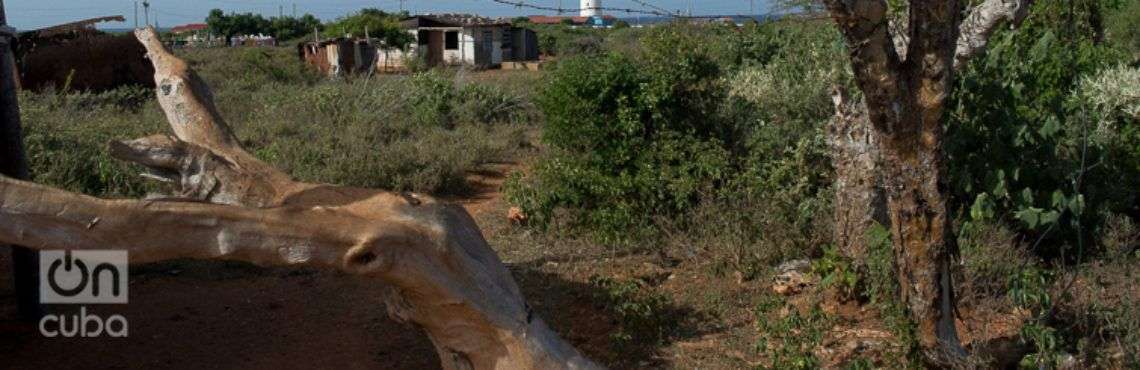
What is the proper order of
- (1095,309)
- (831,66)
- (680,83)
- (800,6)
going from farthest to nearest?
(831,66) < (680,83) < (1095,309) < (800,6)

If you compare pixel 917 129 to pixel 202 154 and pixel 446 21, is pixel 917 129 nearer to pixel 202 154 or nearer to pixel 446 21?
pixel 202 154

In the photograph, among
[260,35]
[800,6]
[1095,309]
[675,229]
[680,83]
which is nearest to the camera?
[800,6]

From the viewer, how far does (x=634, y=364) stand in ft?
18.1

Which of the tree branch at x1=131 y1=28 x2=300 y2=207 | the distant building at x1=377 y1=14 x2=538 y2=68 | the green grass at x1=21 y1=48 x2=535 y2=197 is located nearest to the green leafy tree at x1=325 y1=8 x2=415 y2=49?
the distant building at x1=377 y1=14 x2=538 y2=68

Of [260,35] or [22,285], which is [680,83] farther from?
[260,35]

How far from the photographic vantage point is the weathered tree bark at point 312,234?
329 cm

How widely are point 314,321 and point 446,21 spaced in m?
29.3

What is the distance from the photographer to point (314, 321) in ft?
20.3

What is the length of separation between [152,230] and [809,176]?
519 cm

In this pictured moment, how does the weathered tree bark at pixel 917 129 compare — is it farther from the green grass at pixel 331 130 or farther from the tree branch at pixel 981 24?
the green grass at pixel 331 130

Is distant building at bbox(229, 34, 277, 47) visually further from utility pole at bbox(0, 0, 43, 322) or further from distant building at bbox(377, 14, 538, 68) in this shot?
utility pole at bbox(0, 0, 43, 322)

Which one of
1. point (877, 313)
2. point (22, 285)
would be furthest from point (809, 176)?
point (22, 285)

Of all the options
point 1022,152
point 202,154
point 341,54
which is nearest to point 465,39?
point 341,54

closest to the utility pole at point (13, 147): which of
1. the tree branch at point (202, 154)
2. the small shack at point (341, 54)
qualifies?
the tree branch at point (202, 154)
